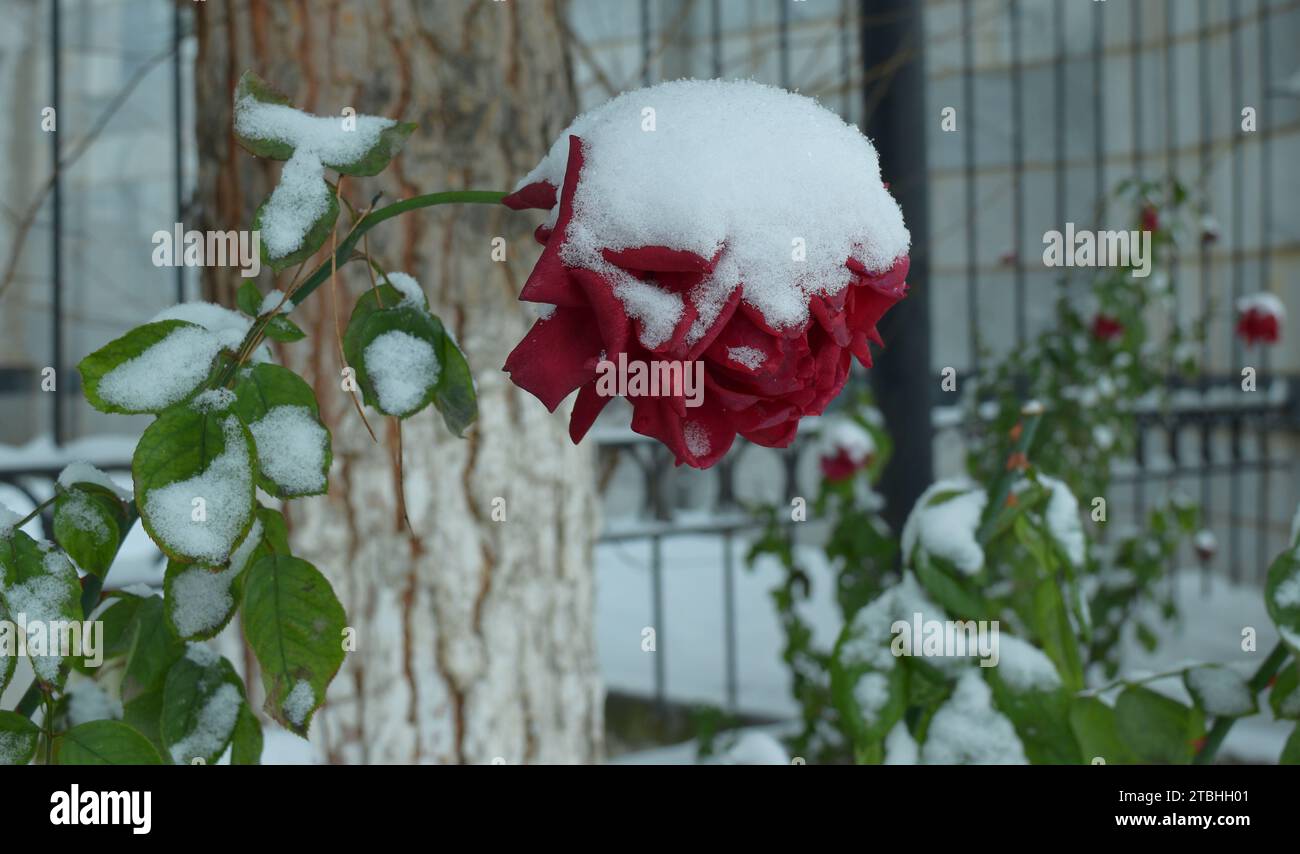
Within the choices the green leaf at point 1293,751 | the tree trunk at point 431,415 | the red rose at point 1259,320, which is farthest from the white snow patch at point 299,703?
the red rose at point 1259,320

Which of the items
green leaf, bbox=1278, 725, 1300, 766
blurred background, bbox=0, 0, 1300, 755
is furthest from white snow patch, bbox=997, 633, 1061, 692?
blurred background, bbox=0, 0, 1300, 755

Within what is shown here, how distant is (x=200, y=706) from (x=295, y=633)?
0.08 meters

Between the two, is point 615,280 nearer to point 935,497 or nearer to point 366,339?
point 366,339

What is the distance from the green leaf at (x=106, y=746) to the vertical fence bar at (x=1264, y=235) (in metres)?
3.18

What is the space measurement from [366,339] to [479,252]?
0.71 metres

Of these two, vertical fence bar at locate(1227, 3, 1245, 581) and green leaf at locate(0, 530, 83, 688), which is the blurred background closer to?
vertical fence bar at locate(1227, 3, 1245, 581)

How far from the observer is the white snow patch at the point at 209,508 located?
0.35 metres

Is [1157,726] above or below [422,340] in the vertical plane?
below

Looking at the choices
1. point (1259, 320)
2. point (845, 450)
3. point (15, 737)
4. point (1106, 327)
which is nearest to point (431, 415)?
point (15, 737)

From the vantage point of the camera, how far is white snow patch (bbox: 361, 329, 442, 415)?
0.40 m

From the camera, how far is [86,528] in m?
0.40

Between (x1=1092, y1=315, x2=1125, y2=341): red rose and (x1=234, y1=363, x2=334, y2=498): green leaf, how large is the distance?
2.11 m

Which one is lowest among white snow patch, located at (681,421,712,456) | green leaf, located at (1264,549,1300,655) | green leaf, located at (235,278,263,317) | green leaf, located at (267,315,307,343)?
green leaf, located at (1264,549,1300,655)

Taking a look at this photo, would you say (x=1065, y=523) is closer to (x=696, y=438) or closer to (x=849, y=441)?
(x=696, y=438)
